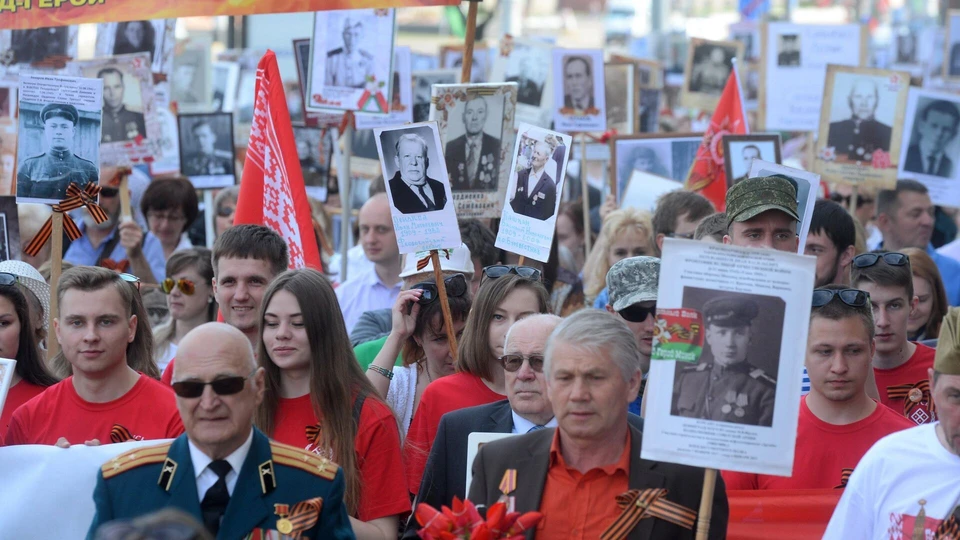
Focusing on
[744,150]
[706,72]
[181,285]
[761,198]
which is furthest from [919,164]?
[181,285]

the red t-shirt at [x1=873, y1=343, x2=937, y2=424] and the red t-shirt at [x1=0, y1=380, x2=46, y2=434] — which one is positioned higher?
the red t-shirt at [x1=873, y1=343, x2=937, y2=424]

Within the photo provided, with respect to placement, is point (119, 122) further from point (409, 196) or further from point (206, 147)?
point (409, 196)

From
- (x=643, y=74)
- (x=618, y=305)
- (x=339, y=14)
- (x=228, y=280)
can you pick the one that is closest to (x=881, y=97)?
(x=339, y=14)

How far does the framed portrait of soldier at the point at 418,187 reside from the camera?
5973 mm

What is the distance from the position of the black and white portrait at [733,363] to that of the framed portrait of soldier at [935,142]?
6.99 m

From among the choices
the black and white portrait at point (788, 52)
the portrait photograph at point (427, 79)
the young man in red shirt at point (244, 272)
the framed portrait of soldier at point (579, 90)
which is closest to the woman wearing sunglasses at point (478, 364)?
the young man in red shirt at point (244, 272)

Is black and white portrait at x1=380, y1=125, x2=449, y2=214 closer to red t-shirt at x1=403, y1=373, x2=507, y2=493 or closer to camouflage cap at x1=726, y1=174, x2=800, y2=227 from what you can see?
red t-shirt at x1=403, y1=373, x2=507, y2=493

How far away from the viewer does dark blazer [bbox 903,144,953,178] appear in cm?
1024

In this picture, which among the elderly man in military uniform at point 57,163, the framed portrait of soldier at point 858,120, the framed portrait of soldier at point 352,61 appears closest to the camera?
the elderly man in military uniform at point 57,163

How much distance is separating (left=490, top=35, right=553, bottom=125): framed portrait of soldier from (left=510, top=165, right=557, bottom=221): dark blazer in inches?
186

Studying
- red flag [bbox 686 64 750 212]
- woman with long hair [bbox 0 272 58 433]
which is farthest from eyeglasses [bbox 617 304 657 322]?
red flag [bbox 686 64 750 212]

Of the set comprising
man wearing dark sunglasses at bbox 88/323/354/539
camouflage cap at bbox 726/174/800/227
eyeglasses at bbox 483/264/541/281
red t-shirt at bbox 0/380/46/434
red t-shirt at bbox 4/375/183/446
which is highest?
camouflage cap at bbox 726/174/800/227

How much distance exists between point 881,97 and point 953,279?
1395mm

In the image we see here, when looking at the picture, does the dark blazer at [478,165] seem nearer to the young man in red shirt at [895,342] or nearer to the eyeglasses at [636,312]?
the eyeglasses at [636,312]
